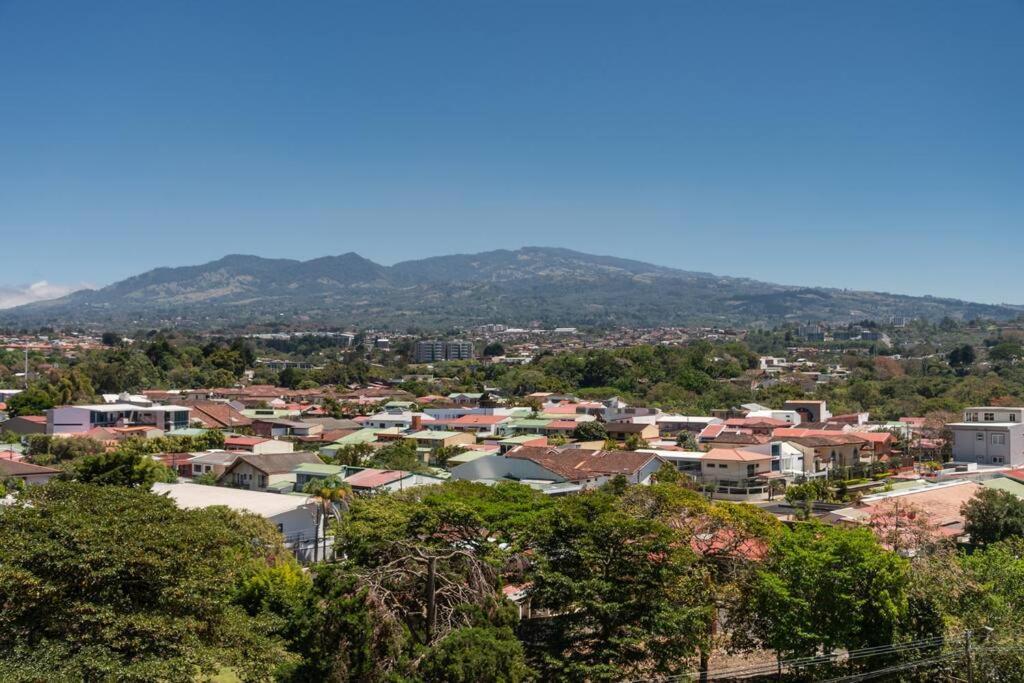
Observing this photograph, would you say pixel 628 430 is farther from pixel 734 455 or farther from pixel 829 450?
pixel 734 455

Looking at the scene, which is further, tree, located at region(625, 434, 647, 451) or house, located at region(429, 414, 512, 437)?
house, located at region(429, 414, 512, 437)

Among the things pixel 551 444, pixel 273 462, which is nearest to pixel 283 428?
pixel 551 444

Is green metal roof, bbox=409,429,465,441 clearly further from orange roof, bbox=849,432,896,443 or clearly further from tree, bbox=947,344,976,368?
tree, bbox=947,344,976,368

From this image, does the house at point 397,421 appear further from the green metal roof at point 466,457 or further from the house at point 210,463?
the house at point 210,463

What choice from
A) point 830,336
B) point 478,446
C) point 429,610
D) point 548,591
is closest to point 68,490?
point 429,610

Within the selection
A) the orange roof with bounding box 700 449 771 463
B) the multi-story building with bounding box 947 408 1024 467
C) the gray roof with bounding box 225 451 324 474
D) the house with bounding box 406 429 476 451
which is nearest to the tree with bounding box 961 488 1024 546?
the orange roof with bounding box 700 449 771 463

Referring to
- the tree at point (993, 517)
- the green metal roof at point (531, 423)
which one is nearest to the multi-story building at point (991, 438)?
the tree at point (993, 517)

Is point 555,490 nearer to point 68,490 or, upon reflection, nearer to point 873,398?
point 68,490
